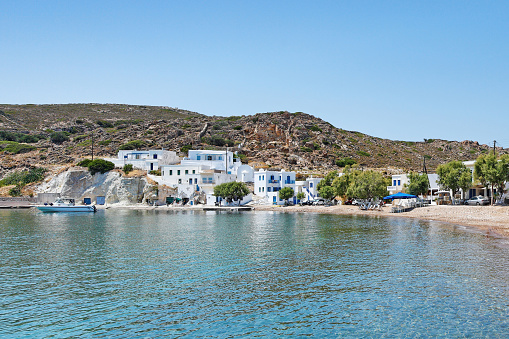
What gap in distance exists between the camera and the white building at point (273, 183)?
8919cm

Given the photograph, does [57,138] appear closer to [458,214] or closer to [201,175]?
[201,175]

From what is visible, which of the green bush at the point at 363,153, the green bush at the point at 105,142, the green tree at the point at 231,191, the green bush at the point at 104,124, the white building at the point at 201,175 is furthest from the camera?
the green bush at the point at 104,124

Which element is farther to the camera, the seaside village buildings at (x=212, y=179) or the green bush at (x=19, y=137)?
the green bush at (x=19, y=137)

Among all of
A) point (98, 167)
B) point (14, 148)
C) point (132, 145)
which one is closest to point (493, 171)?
Answer: point (98, 167)

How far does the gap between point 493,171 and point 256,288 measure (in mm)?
47732

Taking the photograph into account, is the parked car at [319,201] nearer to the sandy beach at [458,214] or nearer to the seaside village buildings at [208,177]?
the seaside village buildings at [208,177]

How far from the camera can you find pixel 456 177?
6262 centimetres

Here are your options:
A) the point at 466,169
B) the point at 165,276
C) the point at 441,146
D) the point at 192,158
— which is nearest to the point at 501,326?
the point at 165,276

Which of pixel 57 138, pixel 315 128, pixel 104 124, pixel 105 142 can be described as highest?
pixel 104 124

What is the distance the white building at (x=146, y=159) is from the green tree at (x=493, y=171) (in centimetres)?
6958

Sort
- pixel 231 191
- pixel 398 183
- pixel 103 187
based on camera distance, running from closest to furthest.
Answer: pixel 398 183
pixel 231 191
pixel 103 187

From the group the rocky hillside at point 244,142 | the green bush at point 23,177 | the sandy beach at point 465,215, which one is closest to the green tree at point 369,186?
the sandy beach at point 465,215

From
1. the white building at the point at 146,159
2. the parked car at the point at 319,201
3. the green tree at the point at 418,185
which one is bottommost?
the parked car at the point at 319,201

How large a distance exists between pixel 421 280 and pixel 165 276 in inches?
552
